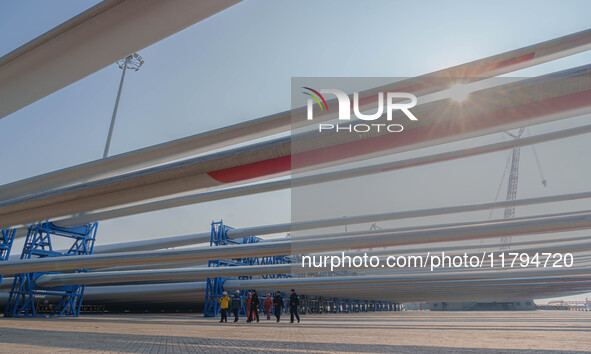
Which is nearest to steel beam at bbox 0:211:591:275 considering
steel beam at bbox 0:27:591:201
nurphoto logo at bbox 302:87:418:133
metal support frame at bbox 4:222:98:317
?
steel beam at bbox 0:27:591:201

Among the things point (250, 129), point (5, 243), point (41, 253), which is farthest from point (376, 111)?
point (5, 243)

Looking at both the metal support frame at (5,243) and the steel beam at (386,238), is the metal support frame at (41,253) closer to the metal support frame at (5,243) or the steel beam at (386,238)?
the metal support frame at (5,243)

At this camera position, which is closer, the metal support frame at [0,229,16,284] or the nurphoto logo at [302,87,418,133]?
the nurphoto logo at [302,87,418,133]

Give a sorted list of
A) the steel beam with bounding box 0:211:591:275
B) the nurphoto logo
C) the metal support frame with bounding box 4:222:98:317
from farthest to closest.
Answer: the metal support frame with bounding box 4:222:98:317
the steel beam with bounding box 0:211:591:275
the nurphoto logo

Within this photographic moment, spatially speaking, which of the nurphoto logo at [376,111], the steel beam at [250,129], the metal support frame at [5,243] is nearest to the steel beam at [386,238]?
the steel beam at [250,129]

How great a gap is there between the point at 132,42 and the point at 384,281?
15030 mm

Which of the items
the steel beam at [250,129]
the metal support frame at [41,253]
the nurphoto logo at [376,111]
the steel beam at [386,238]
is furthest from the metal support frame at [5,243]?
the nurphoto logo at [376,111]

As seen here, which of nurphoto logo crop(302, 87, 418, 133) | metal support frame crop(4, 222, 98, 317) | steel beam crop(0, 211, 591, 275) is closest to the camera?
nurphoto logo crop(302, 87, 418, 133)

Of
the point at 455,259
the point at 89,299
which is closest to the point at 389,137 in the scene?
the point at 455,259

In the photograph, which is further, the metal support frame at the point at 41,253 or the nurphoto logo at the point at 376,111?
the metal support frame at the point at 41,253

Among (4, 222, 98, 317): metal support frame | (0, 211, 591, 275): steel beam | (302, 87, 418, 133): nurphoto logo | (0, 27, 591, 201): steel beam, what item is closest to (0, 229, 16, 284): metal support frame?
(4, 222, 98, 317): metal support frame

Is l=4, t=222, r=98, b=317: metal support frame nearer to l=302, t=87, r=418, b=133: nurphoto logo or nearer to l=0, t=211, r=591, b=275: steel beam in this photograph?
l=0, t=211, r=591, b=275: steel beam

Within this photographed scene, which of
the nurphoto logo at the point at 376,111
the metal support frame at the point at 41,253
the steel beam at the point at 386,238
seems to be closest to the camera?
the nurphoto logo at the point at 376,111

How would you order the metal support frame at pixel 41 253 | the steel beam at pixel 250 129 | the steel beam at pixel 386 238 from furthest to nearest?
the metal support frame at pixel 41 253, the steel beam at pixel 386 238, the steel beam at pixel 250 129
